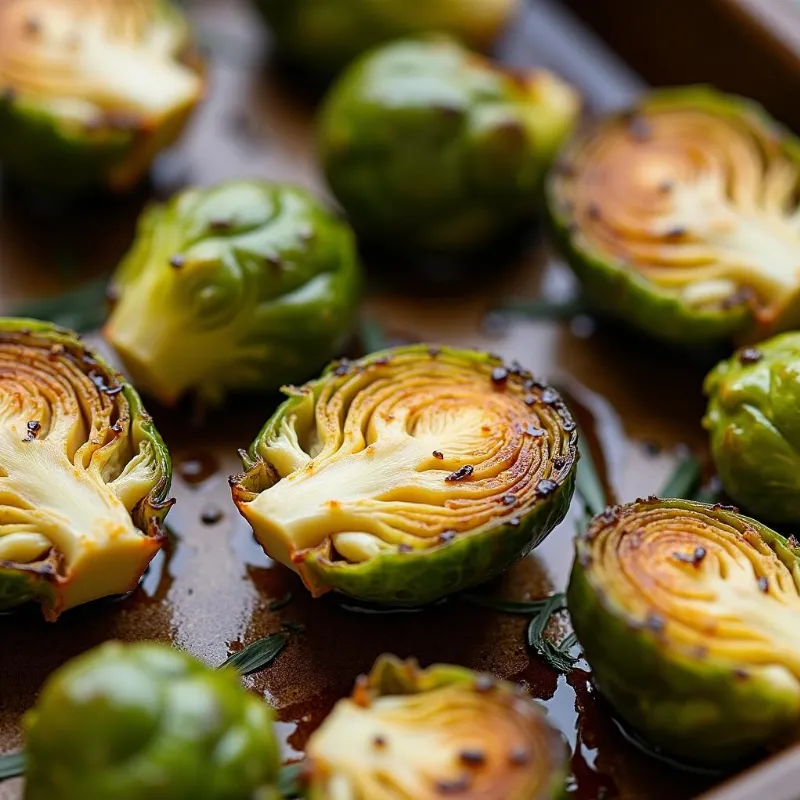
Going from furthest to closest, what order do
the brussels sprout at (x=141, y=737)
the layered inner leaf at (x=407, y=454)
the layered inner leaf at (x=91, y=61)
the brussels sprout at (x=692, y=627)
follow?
1. the layered inner leaf at (x=91, y=61)
2. the layered inner leaf at (x=407, y=454)
3. the brussels sprout at (x=692, y=627)
4. the brussels sprout at (x=141, y=737)

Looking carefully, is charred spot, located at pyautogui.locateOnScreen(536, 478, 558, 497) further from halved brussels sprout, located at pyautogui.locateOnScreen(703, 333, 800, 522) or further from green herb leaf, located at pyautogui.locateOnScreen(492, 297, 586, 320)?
green herb leaf, located at pyautogui.locateOnScreen(492, 297, 586, 320)

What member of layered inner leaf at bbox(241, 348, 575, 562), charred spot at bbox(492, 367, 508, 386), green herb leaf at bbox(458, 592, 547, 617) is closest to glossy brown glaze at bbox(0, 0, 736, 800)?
green herb leaf at bbox(458, 592, 547, 617)

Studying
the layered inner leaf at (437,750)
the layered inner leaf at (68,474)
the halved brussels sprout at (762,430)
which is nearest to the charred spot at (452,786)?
the layered inner leaf at (437,750)

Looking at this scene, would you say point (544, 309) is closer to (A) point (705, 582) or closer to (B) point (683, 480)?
(B) point (683, 480)

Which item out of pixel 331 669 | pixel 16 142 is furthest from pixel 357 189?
pixel 331 669

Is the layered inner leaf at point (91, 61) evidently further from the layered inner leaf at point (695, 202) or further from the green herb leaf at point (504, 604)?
the green herb leaf at point (504, 604)
